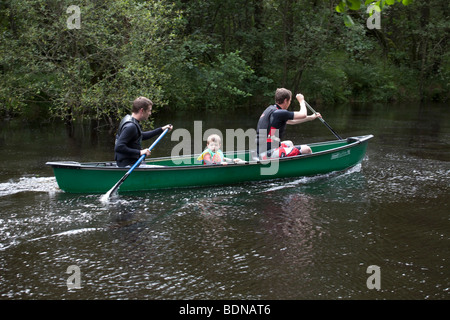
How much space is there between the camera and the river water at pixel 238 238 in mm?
4246

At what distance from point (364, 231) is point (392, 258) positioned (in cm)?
80

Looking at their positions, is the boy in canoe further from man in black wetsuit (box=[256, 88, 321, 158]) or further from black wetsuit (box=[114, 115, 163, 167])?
black wetsuit (box=[114, 115, 163, 167])

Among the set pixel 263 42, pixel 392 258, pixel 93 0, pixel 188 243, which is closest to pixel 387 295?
pixel 392 258

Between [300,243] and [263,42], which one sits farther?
[263,42]

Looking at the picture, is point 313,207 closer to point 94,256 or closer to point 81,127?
point 94,256

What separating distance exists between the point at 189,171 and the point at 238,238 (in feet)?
7.19

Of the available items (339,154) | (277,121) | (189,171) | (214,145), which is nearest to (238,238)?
(189,171)

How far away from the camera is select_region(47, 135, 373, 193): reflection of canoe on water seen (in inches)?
273

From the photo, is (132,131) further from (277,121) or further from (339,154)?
(339,154)

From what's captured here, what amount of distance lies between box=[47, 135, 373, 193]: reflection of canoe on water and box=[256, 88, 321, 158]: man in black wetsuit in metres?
0.31

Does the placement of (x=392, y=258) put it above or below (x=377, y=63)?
below

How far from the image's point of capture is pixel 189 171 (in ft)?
24.1

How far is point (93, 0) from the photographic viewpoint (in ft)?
41.0

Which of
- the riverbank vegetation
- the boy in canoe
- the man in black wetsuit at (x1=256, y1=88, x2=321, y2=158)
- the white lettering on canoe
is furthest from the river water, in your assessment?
the riverbank vegetation
